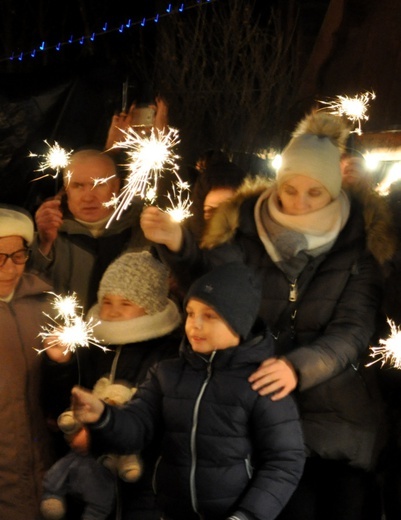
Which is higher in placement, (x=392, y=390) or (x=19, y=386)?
(x=392, y=390)

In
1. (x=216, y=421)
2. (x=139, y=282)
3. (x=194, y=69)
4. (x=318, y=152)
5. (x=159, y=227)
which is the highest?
(x=318, y=152)

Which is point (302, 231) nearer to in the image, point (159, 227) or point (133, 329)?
point (159, 227)

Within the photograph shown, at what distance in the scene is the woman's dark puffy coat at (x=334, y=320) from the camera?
4172mm

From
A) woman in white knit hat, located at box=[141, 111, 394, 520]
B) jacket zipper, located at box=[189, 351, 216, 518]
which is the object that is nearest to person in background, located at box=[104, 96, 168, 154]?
woman in white knit hat, located at box=[141, 111, 394, 520]

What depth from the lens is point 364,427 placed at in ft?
13.8

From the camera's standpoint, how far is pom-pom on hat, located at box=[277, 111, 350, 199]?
4320mm

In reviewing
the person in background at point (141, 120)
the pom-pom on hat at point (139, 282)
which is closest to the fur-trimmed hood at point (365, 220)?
the pom-pom on hat at point (139, 282)

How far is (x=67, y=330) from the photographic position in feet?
13.2

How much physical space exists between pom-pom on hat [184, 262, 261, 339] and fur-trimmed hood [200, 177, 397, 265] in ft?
1.60

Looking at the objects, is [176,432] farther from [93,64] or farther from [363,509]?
[93,64]

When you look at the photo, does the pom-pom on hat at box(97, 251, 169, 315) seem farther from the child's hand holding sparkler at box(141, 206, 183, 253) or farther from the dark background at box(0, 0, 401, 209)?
the dark background at box(0, 0, 401, 209)

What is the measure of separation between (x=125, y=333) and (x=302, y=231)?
3.13ft

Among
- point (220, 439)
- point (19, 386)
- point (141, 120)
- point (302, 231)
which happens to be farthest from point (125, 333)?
point (141, 120)

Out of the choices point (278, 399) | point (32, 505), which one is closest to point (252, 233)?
point (278, 399)
